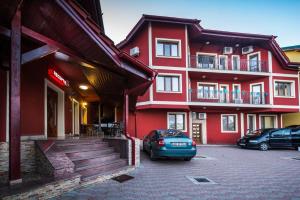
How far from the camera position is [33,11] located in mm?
4977

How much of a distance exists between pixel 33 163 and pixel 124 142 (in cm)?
301

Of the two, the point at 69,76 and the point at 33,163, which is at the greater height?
the point at 69,76

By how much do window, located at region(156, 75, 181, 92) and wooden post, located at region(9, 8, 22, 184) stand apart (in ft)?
43.7

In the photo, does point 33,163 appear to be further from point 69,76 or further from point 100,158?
point 69,76

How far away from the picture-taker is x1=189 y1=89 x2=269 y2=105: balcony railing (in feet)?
64.3

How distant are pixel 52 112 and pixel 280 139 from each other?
1501 centimetres

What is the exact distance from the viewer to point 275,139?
15953mm

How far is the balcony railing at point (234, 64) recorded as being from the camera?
20.4m

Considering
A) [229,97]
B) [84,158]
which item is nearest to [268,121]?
[229,97]

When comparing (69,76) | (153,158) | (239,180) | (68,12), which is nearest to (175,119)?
(153,158)

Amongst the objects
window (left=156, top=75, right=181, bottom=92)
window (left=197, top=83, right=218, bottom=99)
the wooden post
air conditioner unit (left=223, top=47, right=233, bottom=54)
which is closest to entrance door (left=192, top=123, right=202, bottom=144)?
window (left=197, top=83, right=218, bottom=99)

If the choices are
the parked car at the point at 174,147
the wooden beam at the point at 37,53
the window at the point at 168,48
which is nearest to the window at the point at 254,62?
the window at the point at 168,48

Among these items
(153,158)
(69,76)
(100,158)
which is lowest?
(153,158)

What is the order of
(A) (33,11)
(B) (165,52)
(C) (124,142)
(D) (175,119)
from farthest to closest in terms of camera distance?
(D) (175,119) < (B) (165,52) < (C) (124,142) < (A) (33,11)
